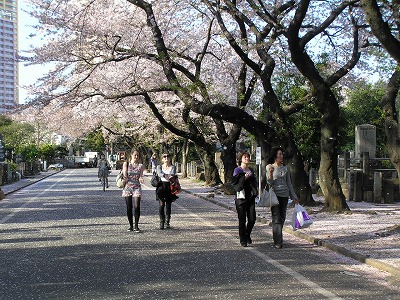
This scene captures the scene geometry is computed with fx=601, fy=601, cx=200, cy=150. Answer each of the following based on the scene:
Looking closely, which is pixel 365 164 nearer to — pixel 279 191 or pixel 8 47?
pixel 279 191

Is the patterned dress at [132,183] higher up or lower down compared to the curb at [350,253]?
higher up

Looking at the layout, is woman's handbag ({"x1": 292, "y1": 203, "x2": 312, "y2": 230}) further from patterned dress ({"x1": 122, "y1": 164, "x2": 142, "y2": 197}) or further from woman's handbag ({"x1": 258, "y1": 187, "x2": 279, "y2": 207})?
patterned dress ({"x1": 122, "y1": 164, "x2": 142, "y2": 197})

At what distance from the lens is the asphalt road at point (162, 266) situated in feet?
23.8

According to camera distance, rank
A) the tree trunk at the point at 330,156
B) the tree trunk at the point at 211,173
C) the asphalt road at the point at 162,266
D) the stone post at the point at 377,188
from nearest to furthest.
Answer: the asphalt road at the point at 162,266 → the tree trunk at the point at 330,156 → the stone post at the point at 377,188 → the tree trunk at the point at 211,173

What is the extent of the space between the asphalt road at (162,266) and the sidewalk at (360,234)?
0.48 m

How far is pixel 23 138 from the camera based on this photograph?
3794 inches

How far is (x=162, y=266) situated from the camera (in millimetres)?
8992

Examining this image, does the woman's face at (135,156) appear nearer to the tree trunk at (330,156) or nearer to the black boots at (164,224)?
the black boots at (164,224)

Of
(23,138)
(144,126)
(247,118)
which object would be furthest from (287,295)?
(23,138)

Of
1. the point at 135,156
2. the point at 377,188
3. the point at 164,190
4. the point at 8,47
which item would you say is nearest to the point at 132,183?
the point at 135,156

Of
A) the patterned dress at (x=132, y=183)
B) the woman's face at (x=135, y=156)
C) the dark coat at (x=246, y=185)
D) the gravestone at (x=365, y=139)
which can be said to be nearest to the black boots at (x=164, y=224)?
the patterned dress at (x=132, y=183)

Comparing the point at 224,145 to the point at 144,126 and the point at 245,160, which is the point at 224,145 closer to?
the point at 245,160

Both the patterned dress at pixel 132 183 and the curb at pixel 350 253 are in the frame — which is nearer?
the curb at pixel 350 253

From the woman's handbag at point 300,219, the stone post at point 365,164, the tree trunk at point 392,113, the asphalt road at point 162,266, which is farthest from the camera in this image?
the stone post at point 365,164
